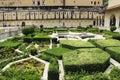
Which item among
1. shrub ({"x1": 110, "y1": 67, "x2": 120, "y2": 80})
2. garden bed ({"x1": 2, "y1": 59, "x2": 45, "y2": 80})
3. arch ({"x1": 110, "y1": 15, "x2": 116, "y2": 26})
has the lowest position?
garden bed ({"x1": 2, "y1": 59, "x2": 45, "y2": 80})

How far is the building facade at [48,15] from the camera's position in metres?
53.1

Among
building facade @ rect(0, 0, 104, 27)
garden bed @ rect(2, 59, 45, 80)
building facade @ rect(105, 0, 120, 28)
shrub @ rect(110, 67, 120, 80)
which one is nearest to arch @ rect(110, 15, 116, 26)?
building facade @ rect(105, 0, 120, 28)

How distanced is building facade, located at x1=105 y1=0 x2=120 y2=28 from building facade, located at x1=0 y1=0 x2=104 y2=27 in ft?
25.0

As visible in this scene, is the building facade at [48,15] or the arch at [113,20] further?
the building facade at [48,15]

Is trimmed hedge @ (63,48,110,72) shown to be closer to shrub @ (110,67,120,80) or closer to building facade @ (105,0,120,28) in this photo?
shrub @ (110,67,120,80)

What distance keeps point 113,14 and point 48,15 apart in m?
16.8

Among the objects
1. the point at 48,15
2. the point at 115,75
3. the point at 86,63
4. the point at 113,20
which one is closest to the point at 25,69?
the point at 86,63

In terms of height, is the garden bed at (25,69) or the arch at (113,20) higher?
the arch at (113,20)

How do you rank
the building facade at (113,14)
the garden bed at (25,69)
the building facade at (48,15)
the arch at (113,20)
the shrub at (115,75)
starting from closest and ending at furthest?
the shrub at (115,75) → the garden bed at (25,69) → the building facade at (113,14) → the arch at (113,20) → the building facade at (48,15)

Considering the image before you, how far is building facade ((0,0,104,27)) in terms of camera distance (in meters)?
53.1

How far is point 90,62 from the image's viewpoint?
438 inches

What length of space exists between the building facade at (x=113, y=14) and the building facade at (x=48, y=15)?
7.61 m

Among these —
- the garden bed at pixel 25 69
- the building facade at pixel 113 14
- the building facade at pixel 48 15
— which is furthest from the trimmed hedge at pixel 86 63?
the building facade at pixel 48 15

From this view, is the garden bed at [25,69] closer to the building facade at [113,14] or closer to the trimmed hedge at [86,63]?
the trimmed hedge at [86,63]
